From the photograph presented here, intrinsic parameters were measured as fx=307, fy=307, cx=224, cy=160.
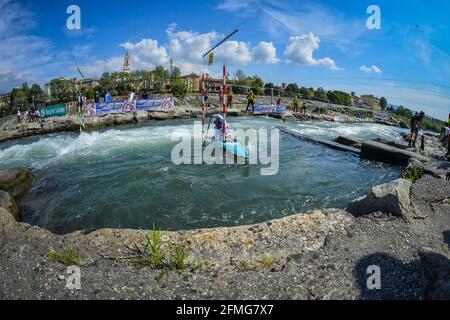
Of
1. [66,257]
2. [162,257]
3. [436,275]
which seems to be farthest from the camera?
[162,257]

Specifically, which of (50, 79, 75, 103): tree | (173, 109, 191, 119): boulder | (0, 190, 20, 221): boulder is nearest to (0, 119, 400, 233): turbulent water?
(0, 190, 20, 221): boulder

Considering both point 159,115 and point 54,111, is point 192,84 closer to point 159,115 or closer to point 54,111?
point 159,115

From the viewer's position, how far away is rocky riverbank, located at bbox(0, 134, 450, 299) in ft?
14.5

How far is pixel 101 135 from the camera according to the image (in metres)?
24.4

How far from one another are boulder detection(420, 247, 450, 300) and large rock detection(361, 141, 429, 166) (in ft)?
39.1

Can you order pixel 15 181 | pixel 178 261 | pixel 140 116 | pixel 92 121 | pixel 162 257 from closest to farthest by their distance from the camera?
pixel 178 261 → pixel 162 257 → pixel 15 181 → pixel 92 121 → pixel 140 116

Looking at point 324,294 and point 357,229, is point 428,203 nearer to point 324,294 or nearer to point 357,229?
point 357,229

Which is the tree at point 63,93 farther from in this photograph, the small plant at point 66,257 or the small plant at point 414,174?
the small plant at point 414,174

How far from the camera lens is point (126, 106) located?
33719mm

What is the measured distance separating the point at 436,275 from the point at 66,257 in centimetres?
570

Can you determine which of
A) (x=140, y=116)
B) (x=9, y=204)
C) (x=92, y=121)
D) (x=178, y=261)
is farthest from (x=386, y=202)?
(x=140, y=116)

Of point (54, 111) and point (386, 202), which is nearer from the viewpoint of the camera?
point (386, 202)

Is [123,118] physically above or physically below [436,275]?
above
